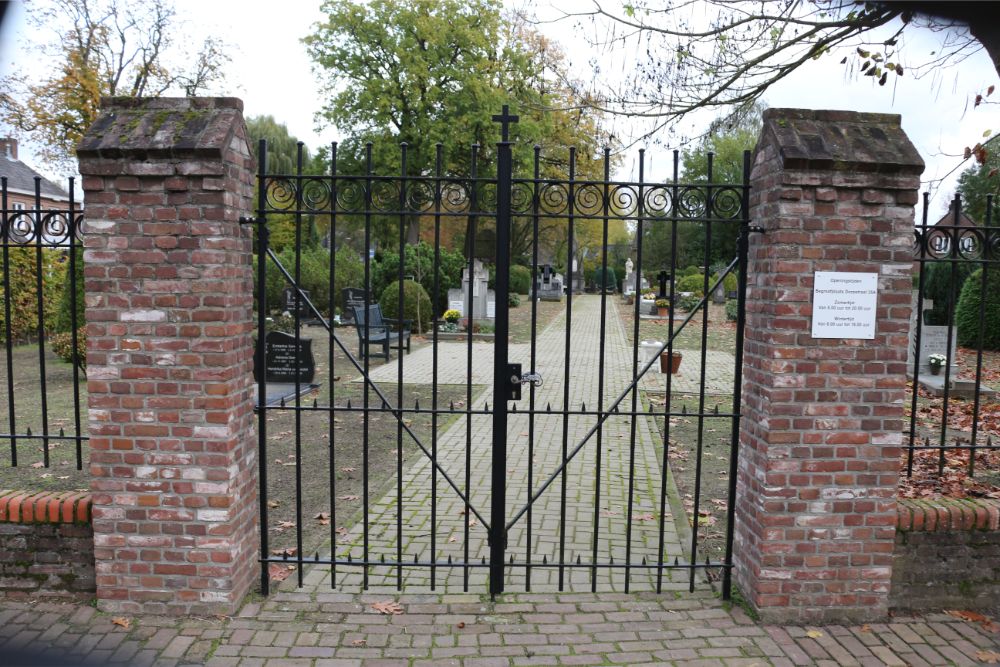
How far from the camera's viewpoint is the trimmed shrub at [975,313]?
1414 centimetres

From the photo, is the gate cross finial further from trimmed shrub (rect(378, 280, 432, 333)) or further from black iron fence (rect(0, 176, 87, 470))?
trimmed shrub (rect(378, 280, 432, 333))

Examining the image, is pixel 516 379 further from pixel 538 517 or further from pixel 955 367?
pixel 955 367

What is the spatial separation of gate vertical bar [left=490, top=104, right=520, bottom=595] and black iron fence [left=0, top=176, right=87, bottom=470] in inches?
86.2

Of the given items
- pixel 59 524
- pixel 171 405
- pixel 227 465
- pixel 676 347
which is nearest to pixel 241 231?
pixel 171 405

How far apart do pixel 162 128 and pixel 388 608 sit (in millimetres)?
2753

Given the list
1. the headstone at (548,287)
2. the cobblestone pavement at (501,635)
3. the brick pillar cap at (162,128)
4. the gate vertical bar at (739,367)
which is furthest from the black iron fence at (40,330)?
the headstone at (548,287)

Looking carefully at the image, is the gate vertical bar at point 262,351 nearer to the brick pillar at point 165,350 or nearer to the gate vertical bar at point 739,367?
the brick pillar at point 165,350

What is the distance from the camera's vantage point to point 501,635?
3629 mm

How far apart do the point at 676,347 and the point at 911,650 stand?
1334cm

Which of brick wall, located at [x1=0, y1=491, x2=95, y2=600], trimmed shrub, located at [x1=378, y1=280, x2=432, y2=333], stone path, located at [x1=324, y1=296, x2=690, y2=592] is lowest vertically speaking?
stone path, located at [x1=324, y1=296, x2=690, y2=592]

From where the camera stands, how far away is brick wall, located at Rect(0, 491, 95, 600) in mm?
3824

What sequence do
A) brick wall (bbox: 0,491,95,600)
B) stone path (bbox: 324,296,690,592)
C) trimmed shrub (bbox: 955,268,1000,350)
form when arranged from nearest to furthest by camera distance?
brick wall (bbox: 0,491,95,600), stone path (bbox: 324,296,690,592), trimmed shrub (bbox: 955,268,1000,350)

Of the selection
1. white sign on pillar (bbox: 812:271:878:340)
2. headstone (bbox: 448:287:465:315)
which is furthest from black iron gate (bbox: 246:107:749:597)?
headstone (bbox: 448:287:465:315)

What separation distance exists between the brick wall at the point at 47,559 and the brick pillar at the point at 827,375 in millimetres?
3585
